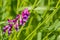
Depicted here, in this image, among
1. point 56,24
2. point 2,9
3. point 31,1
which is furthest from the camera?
point 31,1

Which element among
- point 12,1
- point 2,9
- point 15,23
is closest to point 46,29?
point 15,23

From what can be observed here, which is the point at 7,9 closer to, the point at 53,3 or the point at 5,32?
the point at 53,3

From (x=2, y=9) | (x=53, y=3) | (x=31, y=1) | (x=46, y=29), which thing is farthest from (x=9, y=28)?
(x=53, y=3)

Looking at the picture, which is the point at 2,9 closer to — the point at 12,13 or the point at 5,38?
the point at 12,13

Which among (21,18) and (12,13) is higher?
(21,18)

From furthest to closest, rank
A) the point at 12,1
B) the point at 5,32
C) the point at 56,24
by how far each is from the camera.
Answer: the point at 12,1 < the point at 5,32 < the point at 56,24

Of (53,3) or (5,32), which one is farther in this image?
(53,3)
